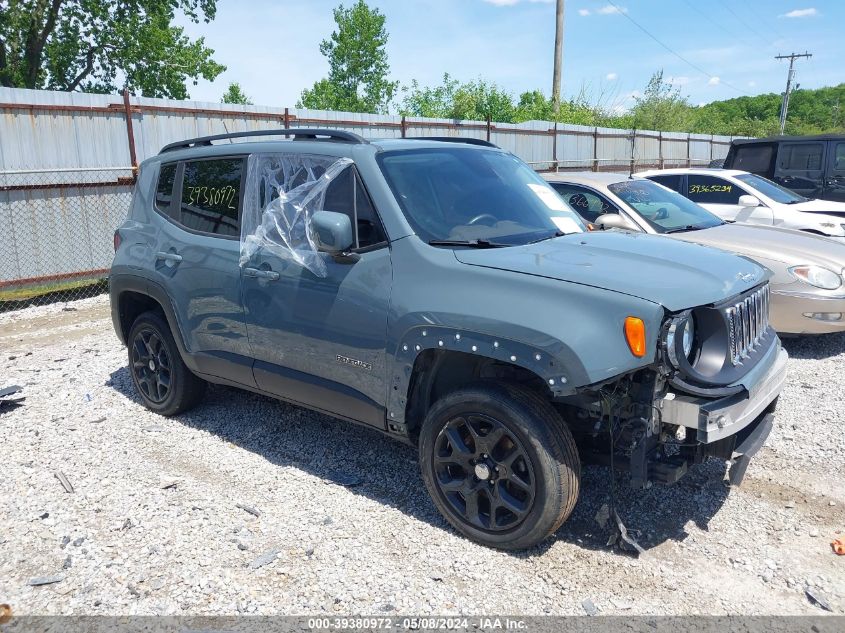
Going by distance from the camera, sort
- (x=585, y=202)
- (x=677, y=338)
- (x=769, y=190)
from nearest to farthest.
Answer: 1. (x=677, y=338)
2. (x=585, y=202)
3. (x=769, y=190)

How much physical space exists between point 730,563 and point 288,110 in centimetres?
1088

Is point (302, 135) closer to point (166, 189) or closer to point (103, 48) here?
point (166, 189)

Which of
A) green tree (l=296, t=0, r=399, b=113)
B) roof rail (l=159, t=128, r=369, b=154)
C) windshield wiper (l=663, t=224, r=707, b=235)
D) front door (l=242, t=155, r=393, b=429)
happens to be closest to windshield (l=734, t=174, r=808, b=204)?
windshield wiper (l=663, t=224, r=707, b=235)

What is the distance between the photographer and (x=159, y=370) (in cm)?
516

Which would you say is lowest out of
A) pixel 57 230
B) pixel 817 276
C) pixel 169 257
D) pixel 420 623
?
pixel 420 623

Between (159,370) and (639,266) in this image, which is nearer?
(639,266)

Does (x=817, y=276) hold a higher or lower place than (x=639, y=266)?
lower

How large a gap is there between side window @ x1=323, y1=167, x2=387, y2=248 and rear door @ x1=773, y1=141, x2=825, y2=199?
33.8 feet

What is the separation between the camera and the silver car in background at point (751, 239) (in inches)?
237

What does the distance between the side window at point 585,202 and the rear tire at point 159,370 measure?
4.13 meters

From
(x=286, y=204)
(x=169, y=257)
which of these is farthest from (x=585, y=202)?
(x=169, y=257)

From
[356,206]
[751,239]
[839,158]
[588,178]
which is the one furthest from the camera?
[839,158]

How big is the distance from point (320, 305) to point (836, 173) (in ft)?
35.7

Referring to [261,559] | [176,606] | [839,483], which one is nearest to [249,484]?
[261,559]
